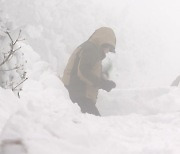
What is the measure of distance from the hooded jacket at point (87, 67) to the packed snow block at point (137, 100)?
30.8 inches

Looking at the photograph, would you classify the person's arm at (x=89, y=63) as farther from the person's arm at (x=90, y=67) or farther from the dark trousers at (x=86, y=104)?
the dark trousers at (x=86, y=104)

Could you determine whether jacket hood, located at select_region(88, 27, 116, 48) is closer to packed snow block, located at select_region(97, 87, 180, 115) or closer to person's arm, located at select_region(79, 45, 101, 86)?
person's arm, located at select_region(79, 45, 101, 86)

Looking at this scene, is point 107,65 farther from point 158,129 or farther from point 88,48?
point 158,129

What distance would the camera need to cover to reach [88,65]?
6129mm

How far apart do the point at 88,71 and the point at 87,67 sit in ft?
0.20

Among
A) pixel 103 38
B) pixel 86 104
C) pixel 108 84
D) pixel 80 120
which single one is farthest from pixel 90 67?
pixel 80 120

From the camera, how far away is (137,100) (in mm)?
7195

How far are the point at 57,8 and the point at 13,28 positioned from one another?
40.7 ft

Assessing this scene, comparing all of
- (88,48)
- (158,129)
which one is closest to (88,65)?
(88,48)

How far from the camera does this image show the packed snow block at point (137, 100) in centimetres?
673

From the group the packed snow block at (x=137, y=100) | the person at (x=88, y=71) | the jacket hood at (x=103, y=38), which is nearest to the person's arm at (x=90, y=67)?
the person at (x=88, y=71)

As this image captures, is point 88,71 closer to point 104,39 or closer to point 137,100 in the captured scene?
point 104,39

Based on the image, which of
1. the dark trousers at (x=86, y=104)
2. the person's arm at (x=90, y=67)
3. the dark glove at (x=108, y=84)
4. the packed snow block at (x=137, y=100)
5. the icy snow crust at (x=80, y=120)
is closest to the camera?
the icy snow crust at (x=80, y=120)

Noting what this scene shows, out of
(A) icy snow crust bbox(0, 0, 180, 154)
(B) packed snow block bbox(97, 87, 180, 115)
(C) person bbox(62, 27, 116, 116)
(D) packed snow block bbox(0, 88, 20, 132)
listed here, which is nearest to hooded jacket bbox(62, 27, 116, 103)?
(C) person bbox(62, 27, 116, 116)
